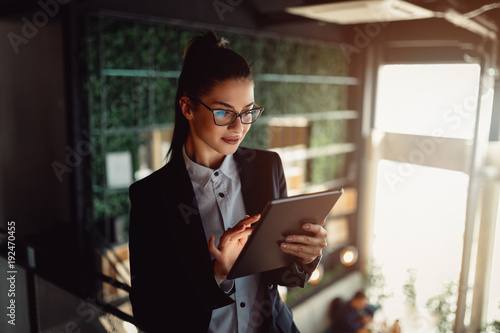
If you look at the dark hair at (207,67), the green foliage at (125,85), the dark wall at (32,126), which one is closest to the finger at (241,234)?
the dark hair at (207,67)

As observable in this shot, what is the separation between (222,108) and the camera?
1.15 meters

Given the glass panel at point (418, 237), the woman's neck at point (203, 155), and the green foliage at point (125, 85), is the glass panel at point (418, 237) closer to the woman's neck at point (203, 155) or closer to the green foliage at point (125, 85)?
the green foliage at point (125, 85)

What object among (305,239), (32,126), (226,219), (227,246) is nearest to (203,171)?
(226,219)

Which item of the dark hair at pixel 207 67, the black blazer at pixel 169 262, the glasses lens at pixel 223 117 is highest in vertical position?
the dark hair at pixel 207 67

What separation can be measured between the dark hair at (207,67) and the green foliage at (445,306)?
5.71 meters

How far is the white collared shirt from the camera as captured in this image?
120 cm

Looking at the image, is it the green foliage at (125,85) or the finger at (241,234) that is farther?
the green foliage at (125,85)

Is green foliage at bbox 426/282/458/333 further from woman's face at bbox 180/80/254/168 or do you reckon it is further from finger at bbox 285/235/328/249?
woman's face at bbox 180/80/254/168

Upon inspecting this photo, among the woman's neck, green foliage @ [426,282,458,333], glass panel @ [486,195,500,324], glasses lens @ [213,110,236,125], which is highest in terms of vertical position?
glasses lens @ [213,110,236,125]

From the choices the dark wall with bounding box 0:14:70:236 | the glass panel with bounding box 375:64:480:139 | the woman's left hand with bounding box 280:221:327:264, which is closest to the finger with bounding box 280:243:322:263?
the woman's left hand with bounding box 280:221:327:264

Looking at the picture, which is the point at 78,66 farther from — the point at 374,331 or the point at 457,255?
the point at 457,255

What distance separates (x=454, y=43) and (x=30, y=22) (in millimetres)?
5600

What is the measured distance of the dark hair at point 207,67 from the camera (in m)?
1.16

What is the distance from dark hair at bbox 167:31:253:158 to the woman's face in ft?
0.07
